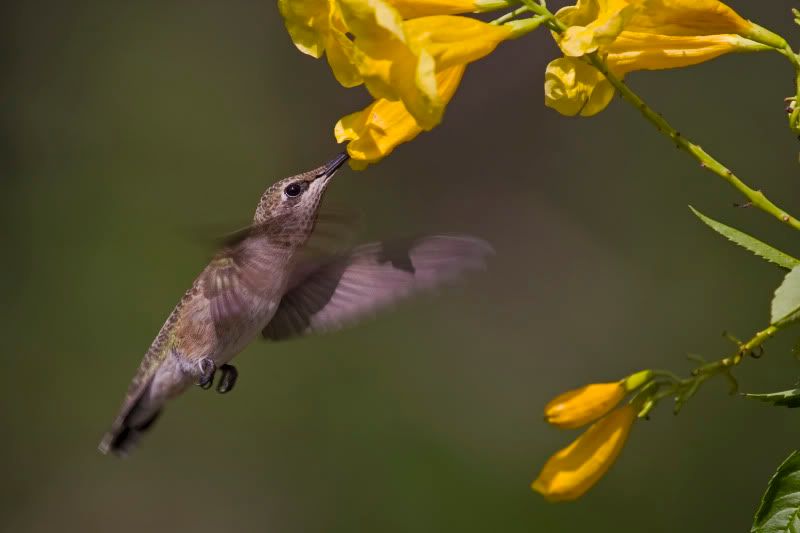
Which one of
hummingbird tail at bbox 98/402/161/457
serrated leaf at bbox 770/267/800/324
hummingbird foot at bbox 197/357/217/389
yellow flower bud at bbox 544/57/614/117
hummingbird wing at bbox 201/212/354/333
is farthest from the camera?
hummingbird tail at bbox 98/402/161/457

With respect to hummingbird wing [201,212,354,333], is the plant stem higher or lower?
higher

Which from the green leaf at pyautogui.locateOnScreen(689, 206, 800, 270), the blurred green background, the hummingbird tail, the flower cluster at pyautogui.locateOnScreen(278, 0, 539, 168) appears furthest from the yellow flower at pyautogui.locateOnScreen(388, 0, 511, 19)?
the blurred green background

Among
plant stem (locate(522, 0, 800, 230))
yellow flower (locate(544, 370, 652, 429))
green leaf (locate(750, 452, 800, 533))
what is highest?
plant stem (locate(522, 0, 800, 230))

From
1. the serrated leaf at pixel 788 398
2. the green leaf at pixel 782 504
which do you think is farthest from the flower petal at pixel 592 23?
the green leaf at pixel 782 504

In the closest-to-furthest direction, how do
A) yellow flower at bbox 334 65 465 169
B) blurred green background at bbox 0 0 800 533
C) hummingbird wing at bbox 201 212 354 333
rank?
yellow flower at bbox 334 65 465 169 → hummingbird wing at bbox 201 212 354 333 → blurred green background at bbox 0 0 800 533

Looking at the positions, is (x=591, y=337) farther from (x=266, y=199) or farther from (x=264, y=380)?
(x=266, y=199)

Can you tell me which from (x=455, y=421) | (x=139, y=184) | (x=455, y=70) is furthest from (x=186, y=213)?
(x=455, y=70)

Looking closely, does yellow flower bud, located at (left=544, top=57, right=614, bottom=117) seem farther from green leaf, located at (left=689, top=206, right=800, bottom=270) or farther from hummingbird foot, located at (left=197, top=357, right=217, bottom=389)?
hummingbird foot, located at (left=197, top=357, right=217, bottom=389)

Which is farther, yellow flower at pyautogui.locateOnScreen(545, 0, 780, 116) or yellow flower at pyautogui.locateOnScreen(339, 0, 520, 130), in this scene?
yellow flower at pyautogui.locateOnScreen(545, 0, 780, 116)
